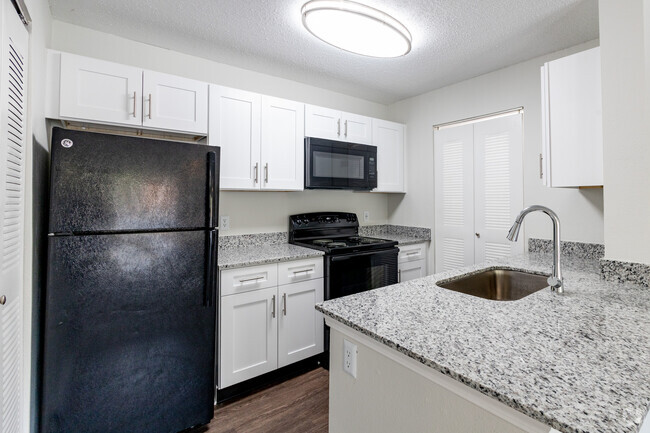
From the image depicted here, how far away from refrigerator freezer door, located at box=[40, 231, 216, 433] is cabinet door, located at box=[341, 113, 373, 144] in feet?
5.50

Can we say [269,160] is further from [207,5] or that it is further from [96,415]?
[96,415]

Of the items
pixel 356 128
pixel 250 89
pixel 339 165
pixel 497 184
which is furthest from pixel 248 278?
pixel 497 184

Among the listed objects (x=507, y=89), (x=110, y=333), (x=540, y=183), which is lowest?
(x=110, y=333)

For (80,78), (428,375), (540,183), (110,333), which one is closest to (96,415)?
(110,333)

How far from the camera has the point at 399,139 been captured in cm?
345

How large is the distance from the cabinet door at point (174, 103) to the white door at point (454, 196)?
2.23 metres

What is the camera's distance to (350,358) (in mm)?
1087

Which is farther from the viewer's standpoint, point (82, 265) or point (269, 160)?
point (269, 160)

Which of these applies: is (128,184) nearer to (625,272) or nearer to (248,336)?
(248,336)

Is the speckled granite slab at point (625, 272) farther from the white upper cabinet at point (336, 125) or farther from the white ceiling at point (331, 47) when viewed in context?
the white upper cabinet at point (336, 125)

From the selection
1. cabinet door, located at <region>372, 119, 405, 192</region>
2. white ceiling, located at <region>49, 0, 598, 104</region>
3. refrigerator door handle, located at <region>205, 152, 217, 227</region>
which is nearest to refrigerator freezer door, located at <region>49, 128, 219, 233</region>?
refrigerator door handle, located at <region>205, 152, 217, 227</region>

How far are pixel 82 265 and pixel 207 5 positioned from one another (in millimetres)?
1545

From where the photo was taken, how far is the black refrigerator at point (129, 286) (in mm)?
1451

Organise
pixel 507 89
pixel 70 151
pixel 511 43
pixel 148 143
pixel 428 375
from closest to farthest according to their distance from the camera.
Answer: pixel 428 375 < pixel 70 151 < pixel 148 143 < pixel 511 43 < pixel 507 89
